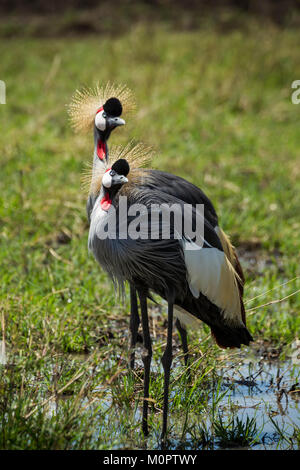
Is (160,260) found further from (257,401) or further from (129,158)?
(257,401)

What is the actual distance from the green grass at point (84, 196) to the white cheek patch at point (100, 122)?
378mm

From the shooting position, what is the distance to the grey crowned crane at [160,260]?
9.58ft

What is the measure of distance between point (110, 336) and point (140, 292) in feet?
3.11

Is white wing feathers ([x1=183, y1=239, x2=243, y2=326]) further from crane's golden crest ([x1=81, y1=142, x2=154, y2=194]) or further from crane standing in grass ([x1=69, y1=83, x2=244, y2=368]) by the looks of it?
crane's golden crest ([x1=81, y1=142, x2=154, y2=194])

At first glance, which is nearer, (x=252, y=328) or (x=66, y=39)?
(x=252, y=328)

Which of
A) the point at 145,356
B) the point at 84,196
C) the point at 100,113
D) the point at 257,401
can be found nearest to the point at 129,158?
the point at 100,113

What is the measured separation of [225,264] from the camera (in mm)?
3273

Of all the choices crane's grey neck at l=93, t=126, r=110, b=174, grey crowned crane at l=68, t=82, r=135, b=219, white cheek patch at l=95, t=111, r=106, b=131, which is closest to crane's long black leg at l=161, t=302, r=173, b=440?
grey crowned crane at l=68, t=82, r=135, b=219

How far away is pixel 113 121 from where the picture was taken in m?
3.59

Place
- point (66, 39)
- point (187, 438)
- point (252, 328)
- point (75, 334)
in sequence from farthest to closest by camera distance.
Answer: point (66, 39), point (252, 328), point (75, 334), point (187, 438)

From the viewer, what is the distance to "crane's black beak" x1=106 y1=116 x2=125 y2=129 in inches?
A: 140

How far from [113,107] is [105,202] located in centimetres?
78
